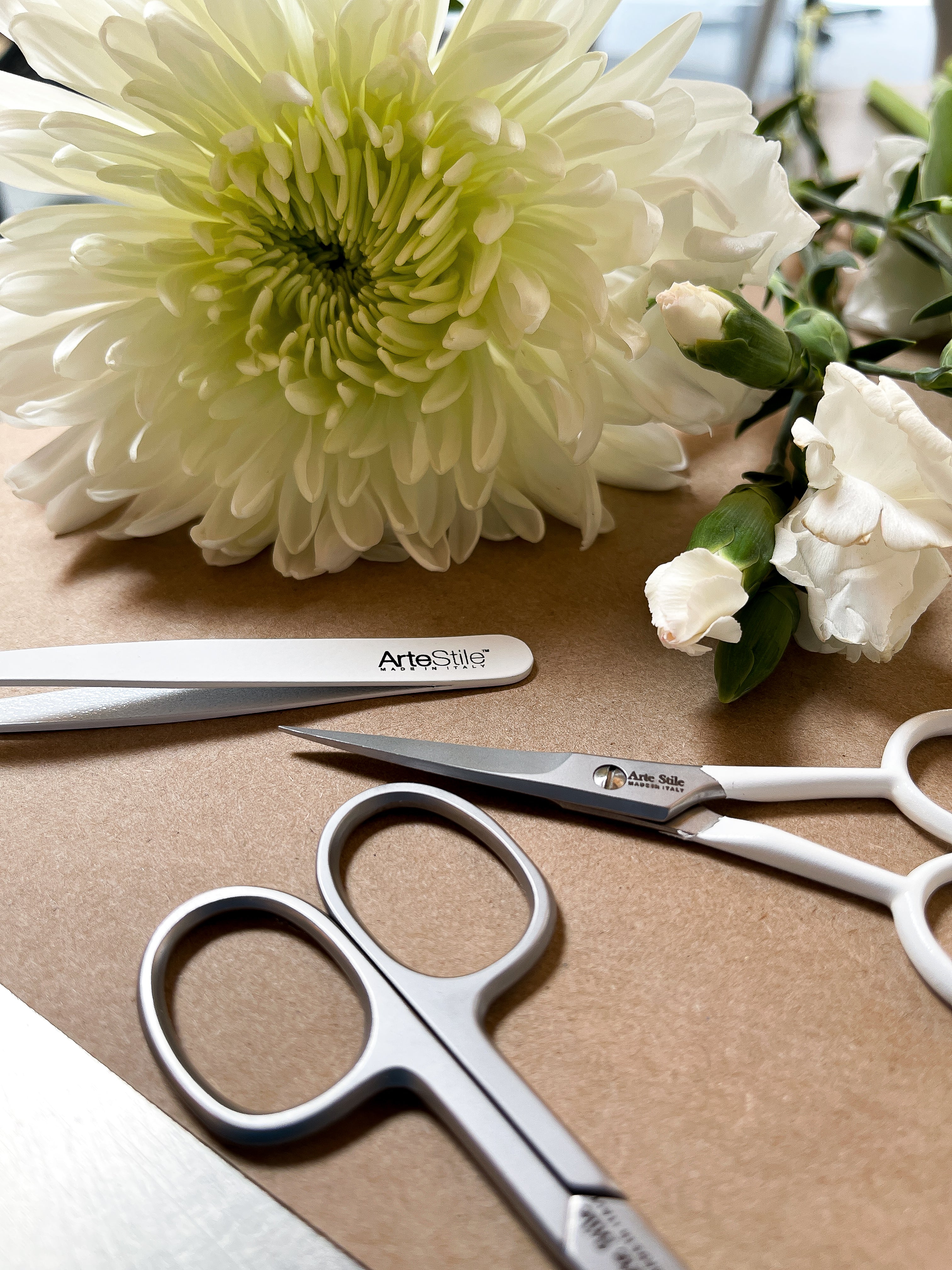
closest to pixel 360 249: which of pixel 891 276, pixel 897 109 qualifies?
pixel 891 276

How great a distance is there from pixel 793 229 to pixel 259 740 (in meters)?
0.28

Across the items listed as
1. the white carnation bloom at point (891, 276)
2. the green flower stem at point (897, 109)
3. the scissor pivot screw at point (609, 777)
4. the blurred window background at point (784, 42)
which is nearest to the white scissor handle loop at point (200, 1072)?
the scissor pivot screw at point (609, 777)

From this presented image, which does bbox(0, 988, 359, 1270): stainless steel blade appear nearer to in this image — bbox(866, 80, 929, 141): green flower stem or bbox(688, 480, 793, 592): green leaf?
bbox(688, 480, 793, 592): green leaf

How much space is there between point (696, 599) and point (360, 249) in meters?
0.19

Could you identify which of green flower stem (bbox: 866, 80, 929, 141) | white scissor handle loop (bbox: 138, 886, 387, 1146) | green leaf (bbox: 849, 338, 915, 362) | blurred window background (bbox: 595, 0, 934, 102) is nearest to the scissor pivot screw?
white scissor handle loop (bbox: 138, 886, 387, 1146)

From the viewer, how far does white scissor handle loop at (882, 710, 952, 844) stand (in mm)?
349

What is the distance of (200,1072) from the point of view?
0.29 m

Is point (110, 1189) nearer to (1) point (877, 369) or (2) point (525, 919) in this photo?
(2) point (525, 919)

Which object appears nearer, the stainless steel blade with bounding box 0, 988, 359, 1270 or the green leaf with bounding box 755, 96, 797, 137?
the stainless steel blade with bounding box 0, 988, 359, 1270

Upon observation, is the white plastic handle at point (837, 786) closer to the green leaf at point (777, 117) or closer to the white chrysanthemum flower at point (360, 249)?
the white chrysanthemum flower at point (360, 249)

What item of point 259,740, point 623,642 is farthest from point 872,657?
point 259,740

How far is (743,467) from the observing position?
0.52 metres

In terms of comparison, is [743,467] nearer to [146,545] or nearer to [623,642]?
[623,642]

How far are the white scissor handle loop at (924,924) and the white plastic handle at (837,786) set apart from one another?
18 millimetres
